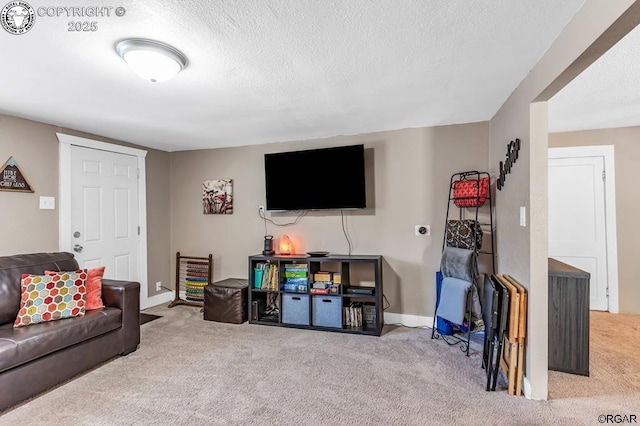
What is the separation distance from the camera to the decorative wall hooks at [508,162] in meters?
2.33

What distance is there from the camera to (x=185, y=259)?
14.9ft

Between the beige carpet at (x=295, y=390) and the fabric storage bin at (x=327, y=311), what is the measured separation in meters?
0.27

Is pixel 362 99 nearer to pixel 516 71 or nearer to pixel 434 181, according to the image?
A: pixel 516 71

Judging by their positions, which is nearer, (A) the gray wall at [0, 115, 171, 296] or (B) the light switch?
(A) the gray wall at [0, 115, 171, 296]

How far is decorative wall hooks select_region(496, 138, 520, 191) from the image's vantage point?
2.33 metres

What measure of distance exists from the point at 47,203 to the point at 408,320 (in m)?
3.95

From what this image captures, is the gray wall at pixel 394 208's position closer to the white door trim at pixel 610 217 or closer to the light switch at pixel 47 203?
the white door trim at pixel 610 217

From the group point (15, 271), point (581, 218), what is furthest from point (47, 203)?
point (581, 218)

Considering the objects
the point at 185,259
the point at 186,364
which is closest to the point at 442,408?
the point at 186,364

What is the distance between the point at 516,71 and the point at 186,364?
3298mm

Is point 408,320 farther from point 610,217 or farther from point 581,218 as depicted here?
point 610,217

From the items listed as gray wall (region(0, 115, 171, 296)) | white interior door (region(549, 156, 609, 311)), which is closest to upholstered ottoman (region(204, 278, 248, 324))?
gray wall (region(0, 115, 171, 296))

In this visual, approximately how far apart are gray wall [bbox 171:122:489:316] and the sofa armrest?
4.98ft

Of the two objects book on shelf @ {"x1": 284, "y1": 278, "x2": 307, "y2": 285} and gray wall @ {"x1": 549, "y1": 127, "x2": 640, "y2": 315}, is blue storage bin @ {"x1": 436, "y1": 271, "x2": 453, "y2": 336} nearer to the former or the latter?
book on shelf @ {"x1": 284, "y1": 278, "x2": 307, "y2": 285}
